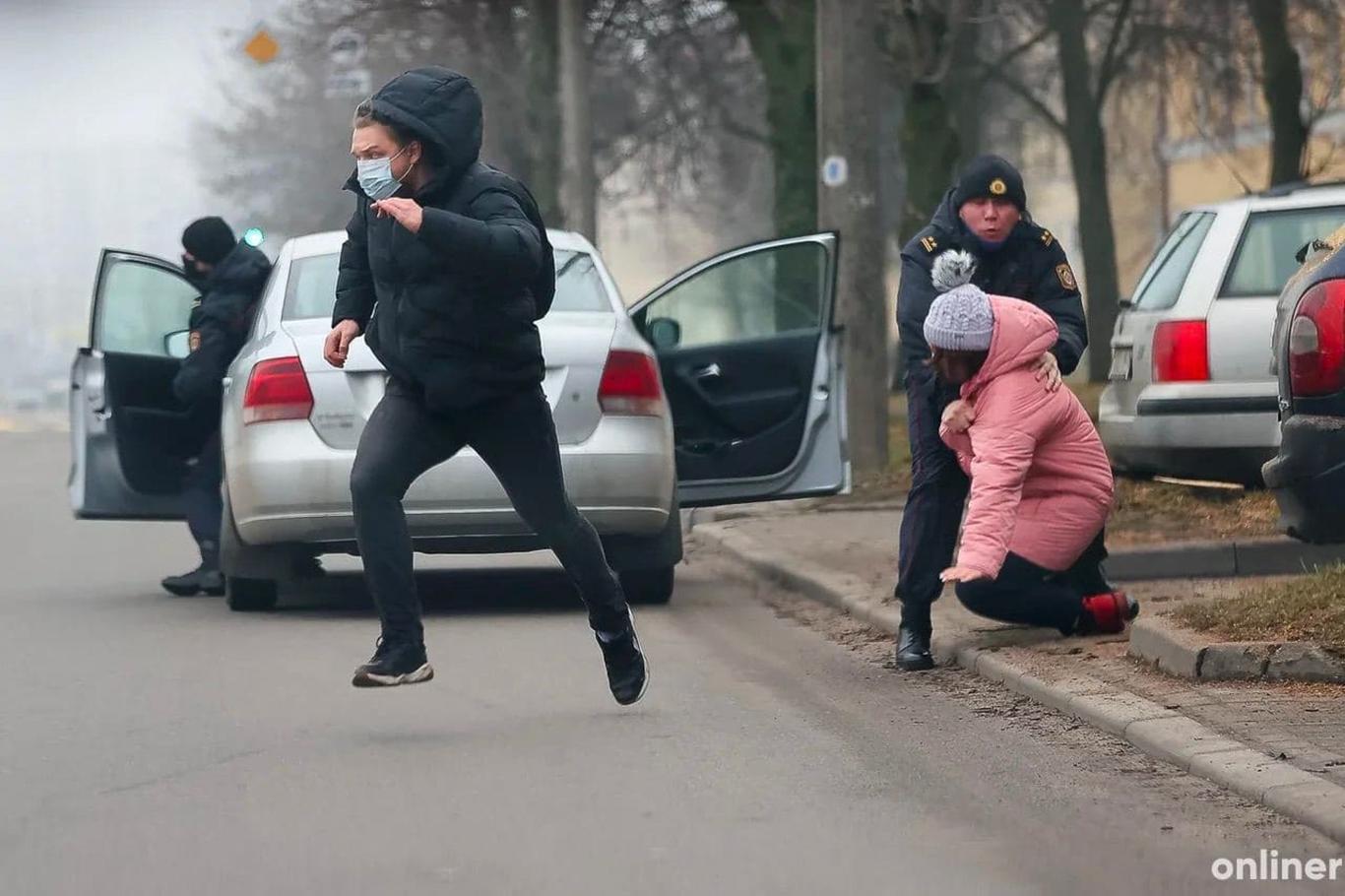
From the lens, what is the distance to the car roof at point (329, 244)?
10.8 metres

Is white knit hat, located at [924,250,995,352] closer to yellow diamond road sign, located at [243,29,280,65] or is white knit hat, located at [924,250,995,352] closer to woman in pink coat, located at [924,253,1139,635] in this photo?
woman in pink coat, located at [924,253,1139,635]

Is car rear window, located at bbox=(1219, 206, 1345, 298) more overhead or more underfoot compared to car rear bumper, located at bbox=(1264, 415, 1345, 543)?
more overhead

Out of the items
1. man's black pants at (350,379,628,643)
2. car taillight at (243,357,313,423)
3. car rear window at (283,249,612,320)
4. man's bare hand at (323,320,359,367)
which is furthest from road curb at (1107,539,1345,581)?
man's bare hand at (323,320,359,367)

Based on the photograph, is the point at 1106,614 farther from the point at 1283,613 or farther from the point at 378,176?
the point at 378,176

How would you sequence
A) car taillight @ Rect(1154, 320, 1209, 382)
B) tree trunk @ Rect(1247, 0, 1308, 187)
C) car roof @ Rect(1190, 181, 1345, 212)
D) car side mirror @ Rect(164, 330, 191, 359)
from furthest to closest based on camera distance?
1. tree trunk @ Rect(1247, 0, 1308, 187)
2. car side mirror @ Rect(164, 330, 191, 359)
3. car roof @ Rect(1190, 181, 1345, 212)
4. car taillight @ Rect(1154, 320, 1209, 382)

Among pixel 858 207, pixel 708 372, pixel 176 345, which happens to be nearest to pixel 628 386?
pixel 708 372

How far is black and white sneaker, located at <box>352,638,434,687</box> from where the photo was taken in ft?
23.7

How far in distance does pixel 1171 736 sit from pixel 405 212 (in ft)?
7.65

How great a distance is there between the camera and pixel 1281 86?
2420 cm

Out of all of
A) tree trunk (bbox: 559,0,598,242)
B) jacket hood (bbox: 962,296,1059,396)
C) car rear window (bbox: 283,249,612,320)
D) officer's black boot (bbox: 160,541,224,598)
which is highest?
tree trunk (bbox: 559,0,598,242)

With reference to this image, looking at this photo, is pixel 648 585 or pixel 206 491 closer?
pixel 648 585

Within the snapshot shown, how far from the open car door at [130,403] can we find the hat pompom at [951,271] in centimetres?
431

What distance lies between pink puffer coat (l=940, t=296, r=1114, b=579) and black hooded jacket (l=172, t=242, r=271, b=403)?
3.92 meters

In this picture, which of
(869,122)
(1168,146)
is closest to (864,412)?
(869,122)
